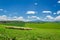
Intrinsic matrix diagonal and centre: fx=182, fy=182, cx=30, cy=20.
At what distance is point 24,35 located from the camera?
26.6 ft

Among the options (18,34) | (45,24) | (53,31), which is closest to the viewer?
(18,34)

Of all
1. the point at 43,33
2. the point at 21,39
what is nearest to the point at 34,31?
the point at 43,33

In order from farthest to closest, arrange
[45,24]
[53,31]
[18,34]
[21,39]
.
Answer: [45,24]
[53,31]
[18,34]
[21,39]

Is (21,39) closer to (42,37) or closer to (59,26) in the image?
(42,37)

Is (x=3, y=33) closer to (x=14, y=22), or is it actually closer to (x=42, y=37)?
(x=14, y=22)

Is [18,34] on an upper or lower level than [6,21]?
lower

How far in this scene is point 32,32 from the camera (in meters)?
8.50

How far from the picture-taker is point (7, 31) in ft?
27.8

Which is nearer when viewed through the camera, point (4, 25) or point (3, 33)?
point (3, 33)

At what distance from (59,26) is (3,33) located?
291cm

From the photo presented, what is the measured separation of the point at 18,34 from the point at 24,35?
30 centimetres

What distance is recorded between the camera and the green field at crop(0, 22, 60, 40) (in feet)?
25.9

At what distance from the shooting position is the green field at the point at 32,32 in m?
7.89

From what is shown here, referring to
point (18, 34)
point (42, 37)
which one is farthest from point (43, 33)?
point (18, 34)
